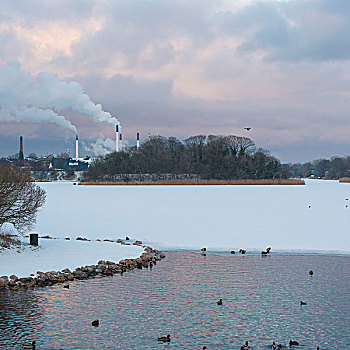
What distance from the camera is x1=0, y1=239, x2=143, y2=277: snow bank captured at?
14648 millimetres

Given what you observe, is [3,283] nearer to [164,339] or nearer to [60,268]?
[60,268]

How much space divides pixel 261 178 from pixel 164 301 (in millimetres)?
105686

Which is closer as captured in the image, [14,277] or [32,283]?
[32,283]

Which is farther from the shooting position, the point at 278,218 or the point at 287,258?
the point at 278,218

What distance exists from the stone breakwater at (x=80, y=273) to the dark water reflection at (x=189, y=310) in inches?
22.1

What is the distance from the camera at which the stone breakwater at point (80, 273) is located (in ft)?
43.4

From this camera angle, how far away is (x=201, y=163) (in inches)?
4584

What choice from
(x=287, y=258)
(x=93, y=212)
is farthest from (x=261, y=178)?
(x=287, y=258)

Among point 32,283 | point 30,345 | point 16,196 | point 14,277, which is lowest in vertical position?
point 30,345

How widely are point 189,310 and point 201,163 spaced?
106 m

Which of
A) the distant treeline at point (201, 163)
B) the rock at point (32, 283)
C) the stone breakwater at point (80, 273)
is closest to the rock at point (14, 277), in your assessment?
the stone breakwater at point (80, 273)

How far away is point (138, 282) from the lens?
44.5ft

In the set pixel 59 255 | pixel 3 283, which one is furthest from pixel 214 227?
pixel 3 283

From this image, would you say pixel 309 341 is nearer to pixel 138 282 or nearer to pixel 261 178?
pixel 138 282
